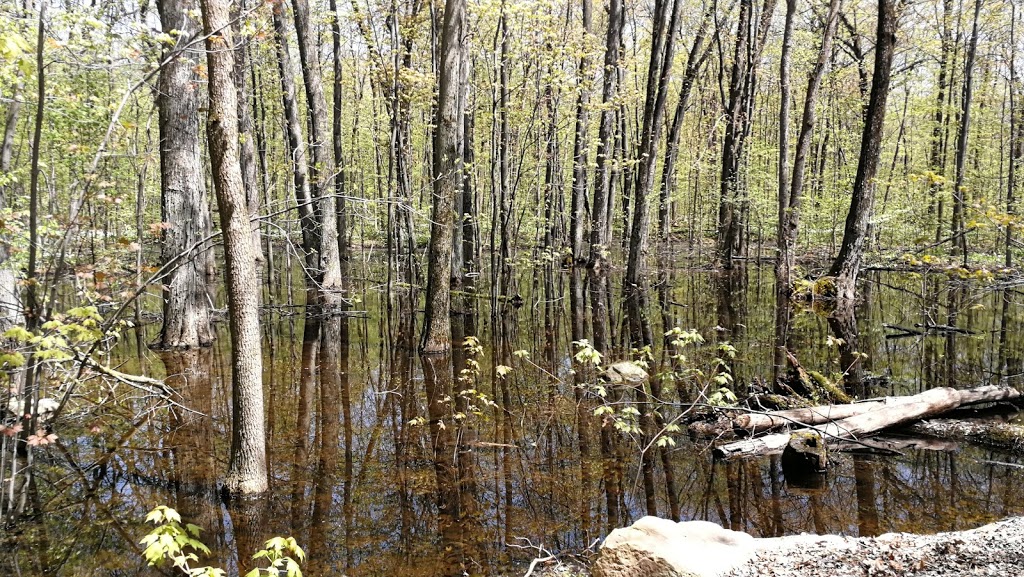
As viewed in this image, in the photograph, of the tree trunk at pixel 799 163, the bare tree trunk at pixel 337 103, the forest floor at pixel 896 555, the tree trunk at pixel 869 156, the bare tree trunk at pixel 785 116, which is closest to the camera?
the forest floor at pixel 896 555

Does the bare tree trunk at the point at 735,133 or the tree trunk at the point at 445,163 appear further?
the bare tree trunk at the point at 735,133

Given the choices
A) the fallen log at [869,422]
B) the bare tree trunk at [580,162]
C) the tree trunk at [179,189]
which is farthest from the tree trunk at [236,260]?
the bare tree trunk at [580,162]

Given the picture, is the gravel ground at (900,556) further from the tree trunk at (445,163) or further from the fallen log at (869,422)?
the tree trunk at (445,163)

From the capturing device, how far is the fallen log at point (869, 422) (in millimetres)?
6465

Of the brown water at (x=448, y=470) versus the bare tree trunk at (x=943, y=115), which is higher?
the bare tree trunk at (x=943, y=115)

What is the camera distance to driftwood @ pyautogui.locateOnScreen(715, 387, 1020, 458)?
6.48m

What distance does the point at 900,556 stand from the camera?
12.1 ft

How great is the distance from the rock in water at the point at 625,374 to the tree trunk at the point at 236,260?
5.08 m

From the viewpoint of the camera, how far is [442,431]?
730 centimetres

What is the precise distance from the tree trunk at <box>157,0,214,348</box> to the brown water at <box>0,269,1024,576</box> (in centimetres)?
79

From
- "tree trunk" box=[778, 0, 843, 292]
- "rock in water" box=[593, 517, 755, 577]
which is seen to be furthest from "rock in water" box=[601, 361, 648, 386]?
"tree trunk" box=[778, 0, 843, 292]

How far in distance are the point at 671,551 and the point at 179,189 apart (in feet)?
33.6

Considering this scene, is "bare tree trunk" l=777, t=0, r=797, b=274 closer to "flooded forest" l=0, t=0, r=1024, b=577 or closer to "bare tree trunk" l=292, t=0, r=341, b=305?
"flooded forest" l=0, t=0, r=1024, b=577

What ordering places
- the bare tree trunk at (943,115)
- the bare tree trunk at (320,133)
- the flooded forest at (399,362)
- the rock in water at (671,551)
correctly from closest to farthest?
1. the rock in water at (671,551)
2. the flooded forest at (399,362)
3. the bare tree trunk at (320,133)
4. the bare tree trunk at (943,115)
